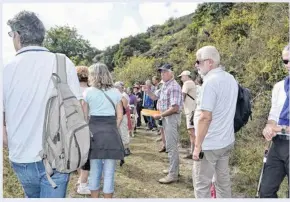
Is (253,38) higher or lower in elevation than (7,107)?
higher

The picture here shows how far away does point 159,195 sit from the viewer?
511 cm

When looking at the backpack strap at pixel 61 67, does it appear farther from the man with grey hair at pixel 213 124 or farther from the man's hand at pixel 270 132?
the man's hand at pixel 270 132

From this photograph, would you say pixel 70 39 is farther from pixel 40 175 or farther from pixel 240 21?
pixel 40 175

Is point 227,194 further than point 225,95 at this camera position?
Yes

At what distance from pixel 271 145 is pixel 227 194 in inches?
29.3

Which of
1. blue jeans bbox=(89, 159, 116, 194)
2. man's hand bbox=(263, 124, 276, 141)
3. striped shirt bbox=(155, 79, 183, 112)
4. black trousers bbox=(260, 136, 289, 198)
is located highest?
striped shirt bbox=(155, 79, 183, 112)

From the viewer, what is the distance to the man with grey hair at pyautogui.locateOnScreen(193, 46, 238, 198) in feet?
10.8

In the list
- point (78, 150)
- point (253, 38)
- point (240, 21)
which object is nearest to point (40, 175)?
point (78, 150)

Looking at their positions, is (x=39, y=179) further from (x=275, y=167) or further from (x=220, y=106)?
(x=275, y=167)

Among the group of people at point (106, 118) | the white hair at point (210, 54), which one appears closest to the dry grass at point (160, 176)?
the group of people at point (106, 118)

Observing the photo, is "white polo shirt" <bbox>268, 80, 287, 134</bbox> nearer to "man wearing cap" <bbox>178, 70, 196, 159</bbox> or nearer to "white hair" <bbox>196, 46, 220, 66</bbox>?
"white hair" <bbox>196, 46, 220, 66</bbox>

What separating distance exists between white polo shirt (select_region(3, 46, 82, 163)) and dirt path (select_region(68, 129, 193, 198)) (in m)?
2.75

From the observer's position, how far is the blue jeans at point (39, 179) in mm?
2393

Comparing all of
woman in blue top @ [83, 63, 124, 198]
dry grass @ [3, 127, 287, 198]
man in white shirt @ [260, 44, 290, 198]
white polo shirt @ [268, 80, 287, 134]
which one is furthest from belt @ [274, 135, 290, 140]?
woman in blue top @ [83, 63, 124, 198]
